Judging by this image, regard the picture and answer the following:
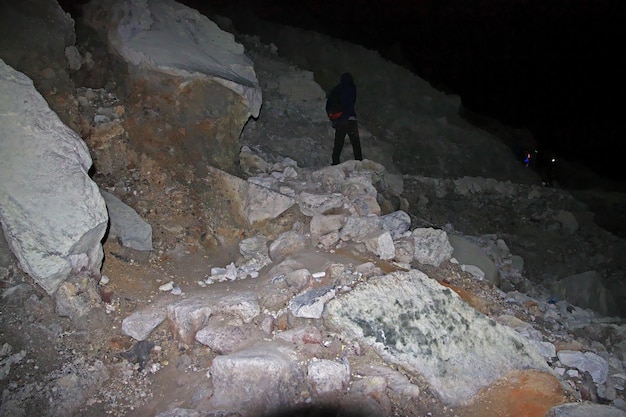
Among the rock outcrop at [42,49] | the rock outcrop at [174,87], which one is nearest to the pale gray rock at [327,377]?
the rock outcrop at [174,87]

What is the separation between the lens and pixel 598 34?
9.87 metres

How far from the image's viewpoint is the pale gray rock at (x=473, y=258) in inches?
207

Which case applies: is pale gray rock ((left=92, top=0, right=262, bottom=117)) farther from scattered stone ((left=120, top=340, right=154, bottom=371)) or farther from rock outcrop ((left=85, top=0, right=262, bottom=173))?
scattered stone ((left=120, top=340, right=154, bottom=371))

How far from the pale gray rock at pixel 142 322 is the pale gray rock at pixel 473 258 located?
10.8 ft

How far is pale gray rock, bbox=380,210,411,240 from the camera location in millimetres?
4750

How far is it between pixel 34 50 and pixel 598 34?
1068cm

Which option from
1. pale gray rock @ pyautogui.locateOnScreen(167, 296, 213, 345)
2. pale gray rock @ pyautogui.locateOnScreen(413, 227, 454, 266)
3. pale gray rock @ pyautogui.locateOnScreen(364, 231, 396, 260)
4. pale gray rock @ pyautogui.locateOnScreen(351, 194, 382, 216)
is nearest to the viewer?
pale gray rock @ pyautogui.locateOnScreen(167, 296, 213, 345)

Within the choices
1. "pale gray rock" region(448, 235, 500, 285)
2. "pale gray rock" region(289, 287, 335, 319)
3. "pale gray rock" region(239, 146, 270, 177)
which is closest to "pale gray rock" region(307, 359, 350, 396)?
"pale gray rock" region(289, 287, 335, 319)

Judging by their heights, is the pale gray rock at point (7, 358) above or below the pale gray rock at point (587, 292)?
below

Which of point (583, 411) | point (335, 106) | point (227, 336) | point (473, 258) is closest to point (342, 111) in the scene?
point (335, 106)

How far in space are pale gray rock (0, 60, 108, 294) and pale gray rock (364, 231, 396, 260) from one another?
93.2 inches

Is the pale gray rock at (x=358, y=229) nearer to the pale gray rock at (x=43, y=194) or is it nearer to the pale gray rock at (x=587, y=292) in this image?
the pale gray rock at (x=43, y=194)

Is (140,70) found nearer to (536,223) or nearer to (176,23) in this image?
(176,23)

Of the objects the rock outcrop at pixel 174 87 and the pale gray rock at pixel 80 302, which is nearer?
the pale gray rock at pixel 80 302
